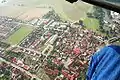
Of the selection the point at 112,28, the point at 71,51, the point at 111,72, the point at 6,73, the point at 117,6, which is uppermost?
the point at 117,6

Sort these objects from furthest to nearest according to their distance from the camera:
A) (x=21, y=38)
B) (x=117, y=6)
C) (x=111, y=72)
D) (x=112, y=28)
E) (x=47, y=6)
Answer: (x=47, y=6) < (x=21, y=38) < (x=112, y=28) < (x=111, y=72) < (x=117, y=6)

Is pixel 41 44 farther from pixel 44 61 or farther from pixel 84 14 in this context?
pixel 84 14

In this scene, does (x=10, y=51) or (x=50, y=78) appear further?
(x=10, y=51)

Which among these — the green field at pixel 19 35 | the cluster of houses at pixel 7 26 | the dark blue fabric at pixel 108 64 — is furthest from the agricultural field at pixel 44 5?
the dark blue fabric at pixel 108 64

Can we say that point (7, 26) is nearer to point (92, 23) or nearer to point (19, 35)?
point (19, 35)

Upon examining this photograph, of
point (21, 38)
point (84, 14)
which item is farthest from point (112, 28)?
point (21, 38)

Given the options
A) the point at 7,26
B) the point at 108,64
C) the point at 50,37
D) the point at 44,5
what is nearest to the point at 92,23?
the point at 50,37

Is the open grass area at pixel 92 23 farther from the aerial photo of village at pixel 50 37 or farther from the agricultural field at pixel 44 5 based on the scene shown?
the agricultural field at pixel 44 5
